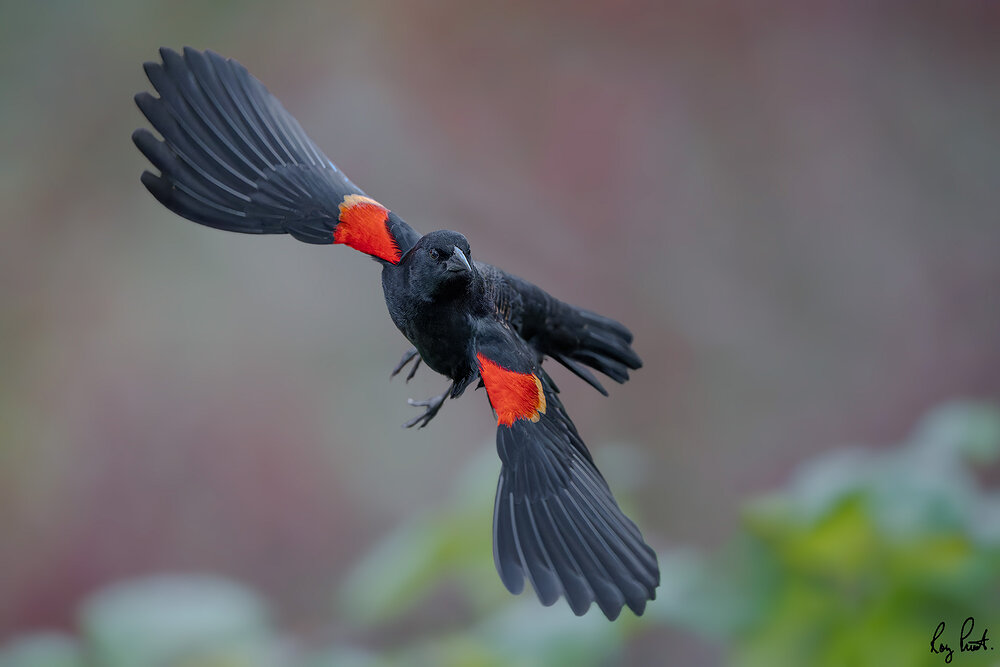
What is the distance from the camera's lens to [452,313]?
2.65 ft

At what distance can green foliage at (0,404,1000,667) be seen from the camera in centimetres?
146

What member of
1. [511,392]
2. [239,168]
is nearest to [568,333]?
[511,392]

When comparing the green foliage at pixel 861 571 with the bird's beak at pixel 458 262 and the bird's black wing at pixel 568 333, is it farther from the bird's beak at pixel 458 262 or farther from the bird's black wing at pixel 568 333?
the bird's beak at pixel 458 262

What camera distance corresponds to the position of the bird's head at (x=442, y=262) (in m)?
0.76

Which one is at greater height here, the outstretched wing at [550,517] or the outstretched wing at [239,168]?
the outstretched wing at [239,168]

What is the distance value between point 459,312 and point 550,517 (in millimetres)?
191

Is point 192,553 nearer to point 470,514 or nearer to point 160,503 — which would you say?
point 160,503

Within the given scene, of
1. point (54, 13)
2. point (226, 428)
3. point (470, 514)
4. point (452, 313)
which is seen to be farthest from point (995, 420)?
point (54, 13)

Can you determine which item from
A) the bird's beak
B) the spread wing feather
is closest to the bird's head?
the bird's beak

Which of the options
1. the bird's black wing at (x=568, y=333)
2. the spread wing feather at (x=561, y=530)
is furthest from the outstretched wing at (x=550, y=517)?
the bird's black wing at (x=568, y=333)

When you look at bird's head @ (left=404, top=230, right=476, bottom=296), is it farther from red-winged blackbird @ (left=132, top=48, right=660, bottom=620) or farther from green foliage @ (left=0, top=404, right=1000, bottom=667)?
green foliage @ (left=0, top=404, right=1000, bottom=667)

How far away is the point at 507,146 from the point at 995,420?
1.36 m
